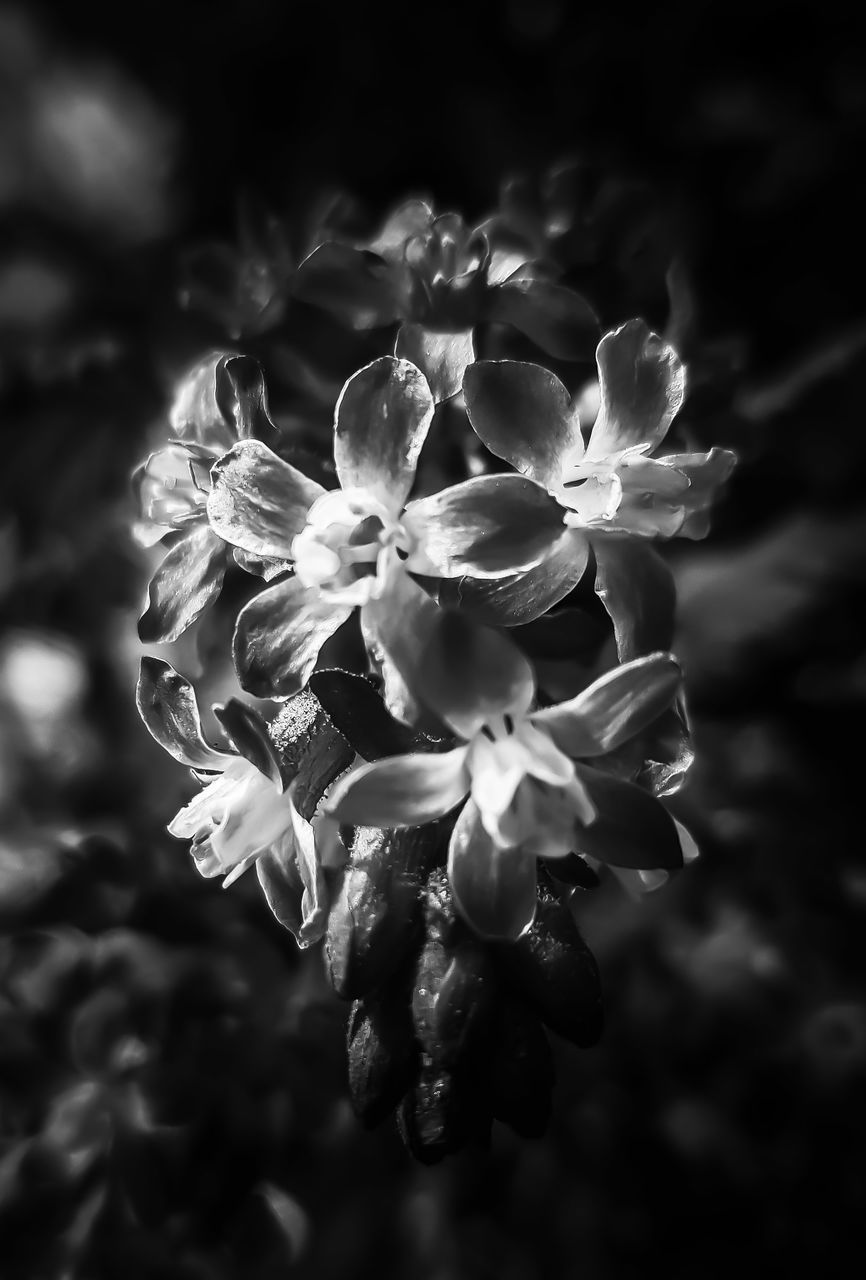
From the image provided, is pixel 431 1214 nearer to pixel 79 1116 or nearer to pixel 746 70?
pixel 79 1116

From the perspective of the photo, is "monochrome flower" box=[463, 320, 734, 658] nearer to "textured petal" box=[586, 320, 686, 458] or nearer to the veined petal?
"textured petal" box=[586, 320, 686, 458]

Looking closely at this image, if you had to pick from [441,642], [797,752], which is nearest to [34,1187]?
[441,642]

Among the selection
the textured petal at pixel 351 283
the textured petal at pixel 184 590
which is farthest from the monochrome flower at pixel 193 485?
the textured petal at pixel 351 283

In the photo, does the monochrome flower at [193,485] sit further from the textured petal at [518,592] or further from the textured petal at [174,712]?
the textured petal at [518,592]

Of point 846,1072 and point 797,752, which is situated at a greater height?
point 797,752

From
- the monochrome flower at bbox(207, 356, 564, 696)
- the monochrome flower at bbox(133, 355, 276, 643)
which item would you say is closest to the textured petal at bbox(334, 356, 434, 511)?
the monochrome flower at bbox(207, 356, 564, 696)

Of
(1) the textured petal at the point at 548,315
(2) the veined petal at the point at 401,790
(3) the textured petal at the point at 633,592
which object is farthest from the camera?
(1) the textured petal at the point at 548,315

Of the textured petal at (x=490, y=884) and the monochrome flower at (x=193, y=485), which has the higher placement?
the monochrome flower at (x=193, y=485)
